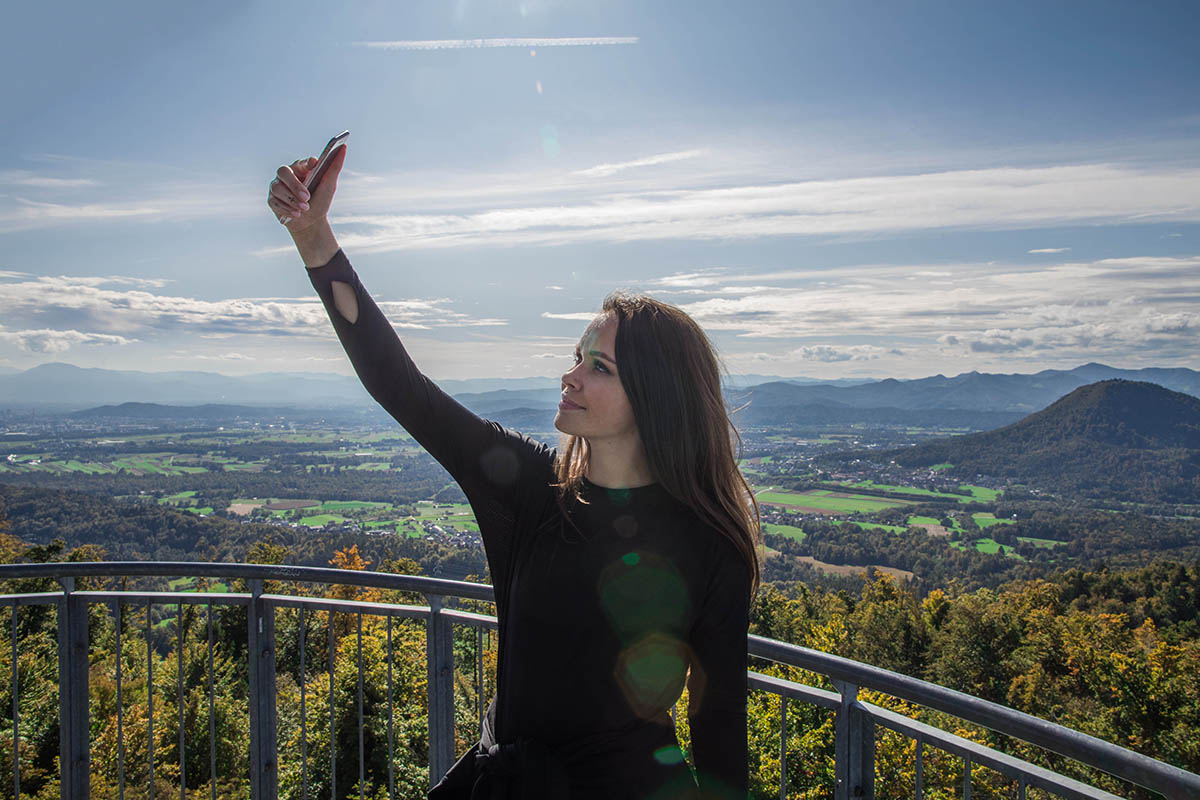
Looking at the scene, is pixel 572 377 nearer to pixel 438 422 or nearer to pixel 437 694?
pixel 438 422

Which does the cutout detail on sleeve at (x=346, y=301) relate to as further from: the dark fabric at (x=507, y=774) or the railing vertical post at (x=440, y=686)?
the railing vertical post at (x=440, y=686)

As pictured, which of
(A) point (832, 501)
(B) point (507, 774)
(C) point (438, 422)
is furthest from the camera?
(A) point (832, 501)

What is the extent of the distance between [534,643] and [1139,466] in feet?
524

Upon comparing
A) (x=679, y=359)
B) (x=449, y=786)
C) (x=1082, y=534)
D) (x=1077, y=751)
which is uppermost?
(x=679, y=359)

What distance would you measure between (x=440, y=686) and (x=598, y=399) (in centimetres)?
153

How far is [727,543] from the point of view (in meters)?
1.44

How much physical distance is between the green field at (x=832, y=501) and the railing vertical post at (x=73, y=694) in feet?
281

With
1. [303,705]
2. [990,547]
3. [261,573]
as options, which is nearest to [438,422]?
[261,573]

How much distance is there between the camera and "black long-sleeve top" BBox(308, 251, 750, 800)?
134 centimetres

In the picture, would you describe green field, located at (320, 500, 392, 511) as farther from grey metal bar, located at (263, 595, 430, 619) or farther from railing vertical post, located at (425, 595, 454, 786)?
railing vertical post, located at (425, 595, 454, 786)

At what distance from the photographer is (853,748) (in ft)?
5.93

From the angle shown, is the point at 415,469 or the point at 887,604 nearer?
the point at 887,604

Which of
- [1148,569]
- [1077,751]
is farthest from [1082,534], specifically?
[1077,751]

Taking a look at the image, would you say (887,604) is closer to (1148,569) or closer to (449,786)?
(1148,569)
